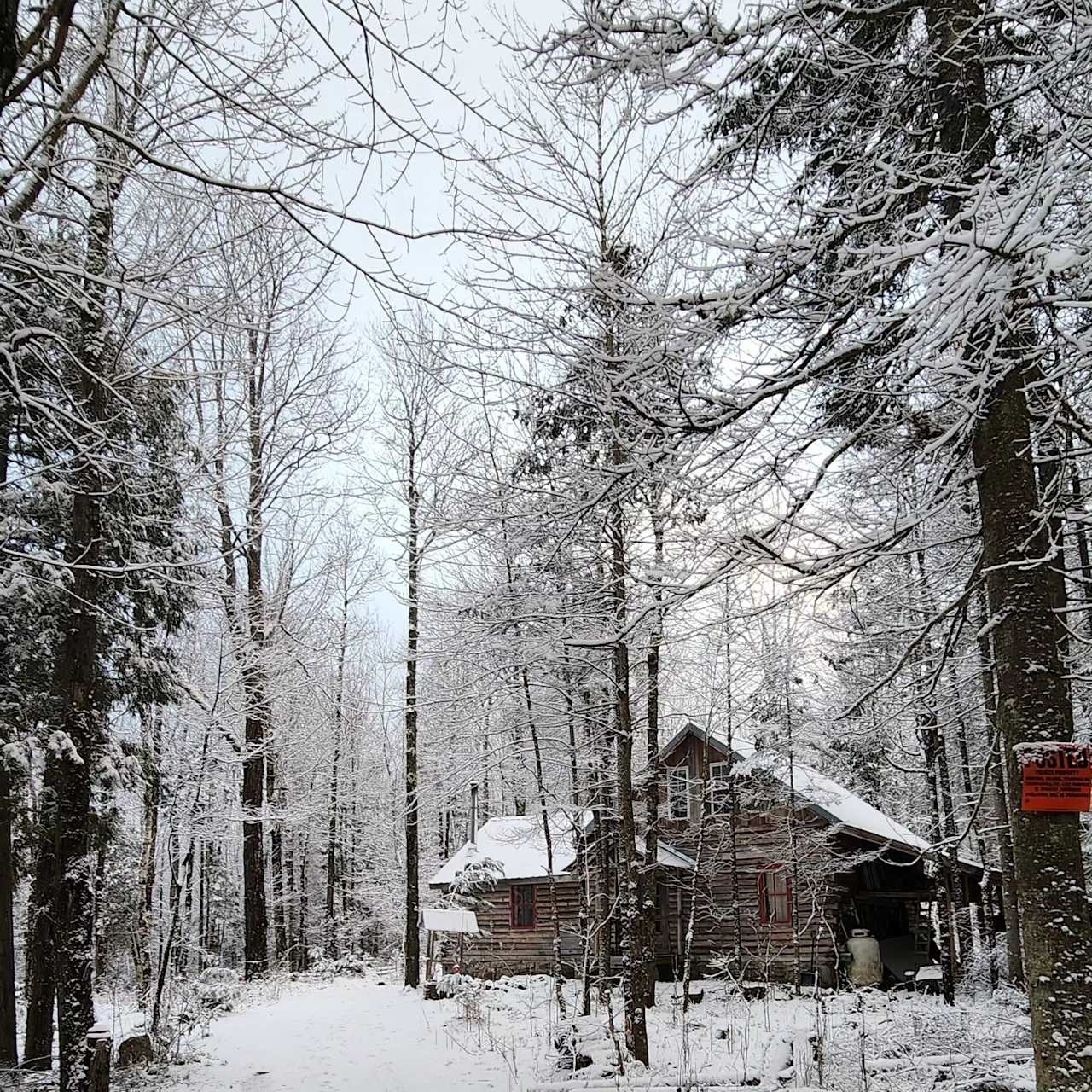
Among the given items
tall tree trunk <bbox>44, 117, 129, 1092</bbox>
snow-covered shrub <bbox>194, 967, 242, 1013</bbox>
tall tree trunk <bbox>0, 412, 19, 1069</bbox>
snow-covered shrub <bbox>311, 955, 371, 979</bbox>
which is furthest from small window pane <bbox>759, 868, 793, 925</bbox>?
tall tree trunk <bbox>44, 117, 129, 1092</bbox>

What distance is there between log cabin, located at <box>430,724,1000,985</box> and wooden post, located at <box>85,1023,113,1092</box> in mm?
10301

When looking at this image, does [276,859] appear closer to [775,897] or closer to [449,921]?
[449,921]

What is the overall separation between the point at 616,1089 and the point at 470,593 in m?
6.69

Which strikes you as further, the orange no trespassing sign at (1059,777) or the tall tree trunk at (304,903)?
the tall tree trunk at (304,903)

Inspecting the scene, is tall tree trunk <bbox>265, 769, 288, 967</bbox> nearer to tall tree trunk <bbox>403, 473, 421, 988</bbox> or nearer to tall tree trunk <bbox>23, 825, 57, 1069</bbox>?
tall tree trunk <bbox>403, 473, 421, 988</bbox>

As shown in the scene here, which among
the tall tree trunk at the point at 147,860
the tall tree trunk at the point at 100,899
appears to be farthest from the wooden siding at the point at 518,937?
the tall tree trunk at the point at 147,860

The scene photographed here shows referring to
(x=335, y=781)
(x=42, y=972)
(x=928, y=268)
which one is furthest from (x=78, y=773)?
(x=335, y=781)

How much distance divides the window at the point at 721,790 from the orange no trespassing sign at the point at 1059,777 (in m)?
16.2

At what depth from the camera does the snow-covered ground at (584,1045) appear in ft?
24.9

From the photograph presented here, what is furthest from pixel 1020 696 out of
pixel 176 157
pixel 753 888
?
pixel 753 888

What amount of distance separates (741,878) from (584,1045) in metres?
12.3

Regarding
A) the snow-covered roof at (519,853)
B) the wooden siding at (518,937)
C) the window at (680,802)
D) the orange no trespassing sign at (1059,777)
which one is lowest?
the wooden siding at (518,937)

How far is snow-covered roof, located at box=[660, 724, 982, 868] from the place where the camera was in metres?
19.3

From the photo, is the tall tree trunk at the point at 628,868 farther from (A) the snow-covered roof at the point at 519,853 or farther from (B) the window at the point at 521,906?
(B) the window at the point at 521,906
